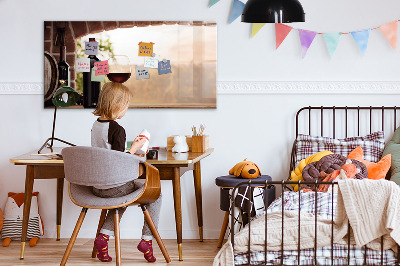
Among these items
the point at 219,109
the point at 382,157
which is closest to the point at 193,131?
the point at 219,109

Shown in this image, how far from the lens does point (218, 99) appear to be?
447cm

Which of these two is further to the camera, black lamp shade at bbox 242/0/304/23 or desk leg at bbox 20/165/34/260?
desk leg at bbox 20/165/34/260

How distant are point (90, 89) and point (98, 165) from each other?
4.21 ft

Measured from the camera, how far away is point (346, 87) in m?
4.41

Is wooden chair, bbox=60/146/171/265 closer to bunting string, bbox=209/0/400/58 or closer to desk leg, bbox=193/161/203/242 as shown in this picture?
desk leg, bbox=193/161/203/242

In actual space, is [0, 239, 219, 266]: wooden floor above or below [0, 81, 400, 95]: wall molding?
below

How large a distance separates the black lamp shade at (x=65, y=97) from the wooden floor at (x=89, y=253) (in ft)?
3.18

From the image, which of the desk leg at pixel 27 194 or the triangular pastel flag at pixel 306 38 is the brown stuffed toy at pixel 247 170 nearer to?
the triangular pastel flag at pixel 306 38

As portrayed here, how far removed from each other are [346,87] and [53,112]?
82.7 inches

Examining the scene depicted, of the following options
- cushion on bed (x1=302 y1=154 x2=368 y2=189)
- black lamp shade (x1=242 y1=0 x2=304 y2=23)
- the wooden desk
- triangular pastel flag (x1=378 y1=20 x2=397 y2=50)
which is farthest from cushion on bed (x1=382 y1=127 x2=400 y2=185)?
black lamp shade (x1=242 y1=0 x2=304 y2=23)

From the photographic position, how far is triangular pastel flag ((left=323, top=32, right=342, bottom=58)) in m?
4.38

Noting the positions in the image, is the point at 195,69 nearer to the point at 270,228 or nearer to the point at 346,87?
the point at 346,87

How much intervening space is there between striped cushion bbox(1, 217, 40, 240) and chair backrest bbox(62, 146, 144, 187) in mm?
1126

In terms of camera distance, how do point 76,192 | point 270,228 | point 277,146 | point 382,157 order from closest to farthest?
point 270,228
point 76,192
point 382,157
point 277,146
